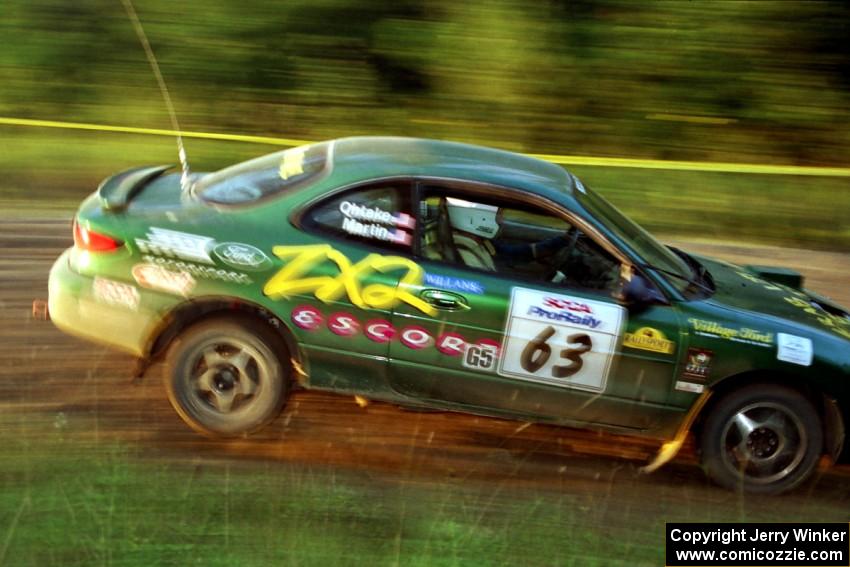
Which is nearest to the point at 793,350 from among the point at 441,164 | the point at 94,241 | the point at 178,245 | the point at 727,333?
the point at 727,333

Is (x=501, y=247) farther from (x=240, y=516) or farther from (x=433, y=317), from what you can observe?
(x=240, y=516)

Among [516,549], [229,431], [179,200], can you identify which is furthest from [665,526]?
[179,200]

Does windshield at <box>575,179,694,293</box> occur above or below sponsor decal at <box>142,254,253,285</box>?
above

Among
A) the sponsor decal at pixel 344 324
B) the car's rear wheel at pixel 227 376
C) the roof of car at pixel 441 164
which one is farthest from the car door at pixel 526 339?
the car's rear wheel at pixel 227 376

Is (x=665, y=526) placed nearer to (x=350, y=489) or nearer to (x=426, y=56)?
(x=350, y=489)

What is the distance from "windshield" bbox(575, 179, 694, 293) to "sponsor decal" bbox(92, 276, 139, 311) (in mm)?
2430

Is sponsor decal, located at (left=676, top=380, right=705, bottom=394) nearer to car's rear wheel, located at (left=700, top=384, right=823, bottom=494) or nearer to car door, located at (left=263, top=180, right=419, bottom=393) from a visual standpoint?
car's rear wheel, located at (left=700, top=384, right=823, bottom=494)

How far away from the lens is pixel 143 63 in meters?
12.9

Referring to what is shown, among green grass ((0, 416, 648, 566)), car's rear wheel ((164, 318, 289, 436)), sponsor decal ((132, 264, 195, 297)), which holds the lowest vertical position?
green grass ((0, 416, 648, 566))

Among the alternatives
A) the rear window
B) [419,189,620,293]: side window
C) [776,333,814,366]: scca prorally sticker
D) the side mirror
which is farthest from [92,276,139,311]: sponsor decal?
[776,333,814,366]: scca prorally sticker

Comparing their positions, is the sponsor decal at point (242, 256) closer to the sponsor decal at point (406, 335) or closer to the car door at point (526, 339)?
the sponsor decal at point (406, 335)

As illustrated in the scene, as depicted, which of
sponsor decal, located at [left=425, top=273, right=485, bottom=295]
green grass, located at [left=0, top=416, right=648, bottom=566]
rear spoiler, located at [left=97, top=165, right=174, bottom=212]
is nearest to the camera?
green grass, located at [left=0, top=416, right=648, bottom=566]

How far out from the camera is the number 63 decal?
16.6 ft

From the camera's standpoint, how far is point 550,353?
16.7 ft
